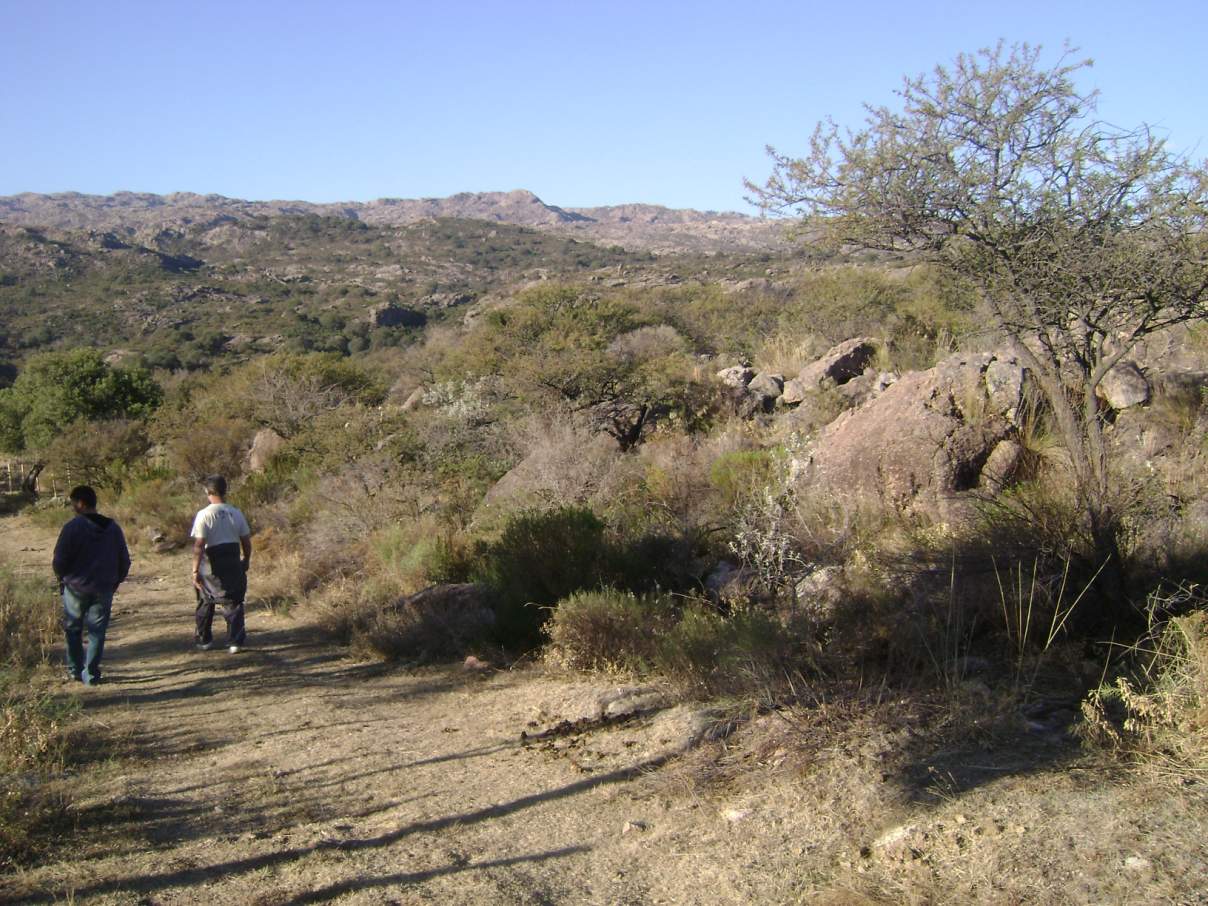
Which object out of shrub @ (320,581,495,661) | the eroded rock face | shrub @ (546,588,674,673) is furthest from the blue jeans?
the eroded rock face

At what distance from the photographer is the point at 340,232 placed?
9556 cm

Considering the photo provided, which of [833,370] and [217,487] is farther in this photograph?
[833,370]

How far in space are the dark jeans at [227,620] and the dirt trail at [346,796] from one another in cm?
77

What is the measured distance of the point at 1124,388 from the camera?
8984 millimetres

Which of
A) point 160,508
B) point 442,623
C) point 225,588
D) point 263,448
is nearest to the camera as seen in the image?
point 442,623

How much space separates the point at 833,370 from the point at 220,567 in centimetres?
844

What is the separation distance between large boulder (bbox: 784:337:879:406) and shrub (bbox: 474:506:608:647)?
5.29 m

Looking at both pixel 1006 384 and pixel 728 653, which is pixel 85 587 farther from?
pixel 1006 384

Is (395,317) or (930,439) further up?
(395,317)

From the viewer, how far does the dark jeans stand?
27.9 ft

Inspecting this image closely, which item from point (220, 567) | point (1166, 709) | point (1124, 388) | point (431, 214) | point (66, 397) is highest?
point (431, 214)

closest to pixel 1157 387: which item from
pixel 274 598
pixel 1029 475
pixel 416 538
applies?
pixel 1029 475

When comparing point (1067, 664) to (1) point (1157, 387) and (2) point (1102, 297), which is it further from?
(1) point (1157, 387)

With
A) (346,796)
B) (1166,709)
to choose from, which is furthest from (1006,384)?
(346,796)
